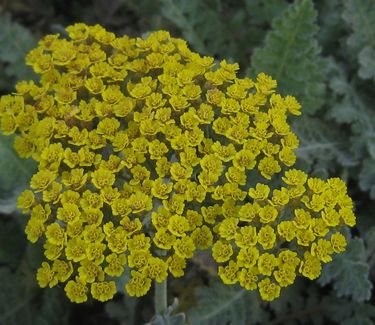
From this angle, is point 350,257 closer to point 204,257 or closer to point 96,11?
point 204,257

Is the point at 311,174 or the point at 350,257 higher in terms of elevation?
the point at 311,174

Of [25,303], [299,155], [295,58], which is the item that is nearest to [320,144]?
[299,155]

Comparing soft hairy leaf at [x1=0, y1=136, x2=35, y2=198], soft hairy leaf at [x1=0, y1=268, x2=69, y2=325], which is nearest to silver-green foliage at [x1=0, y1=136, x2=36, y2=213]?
soft hairy leaf at [x1=0, y1=136, x2=35, y2=198]

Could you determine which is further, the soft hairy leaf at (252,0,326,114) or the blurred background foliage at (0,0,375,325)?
the soft hairy leaf at (252,0,326,114)

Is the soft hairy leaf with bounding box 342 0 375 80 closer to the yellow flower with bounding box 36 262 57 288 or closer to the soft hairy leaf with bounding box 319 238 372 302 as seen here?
the soft hairy leaf with bounding box 319 238 372 302

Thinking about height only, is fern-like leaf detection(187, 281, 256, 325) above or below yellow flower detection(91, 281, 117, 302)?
below

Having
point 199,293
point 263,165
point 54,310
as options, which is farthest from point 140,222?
point 54,310

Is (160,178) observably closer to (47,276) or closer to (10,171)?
(47,276)
